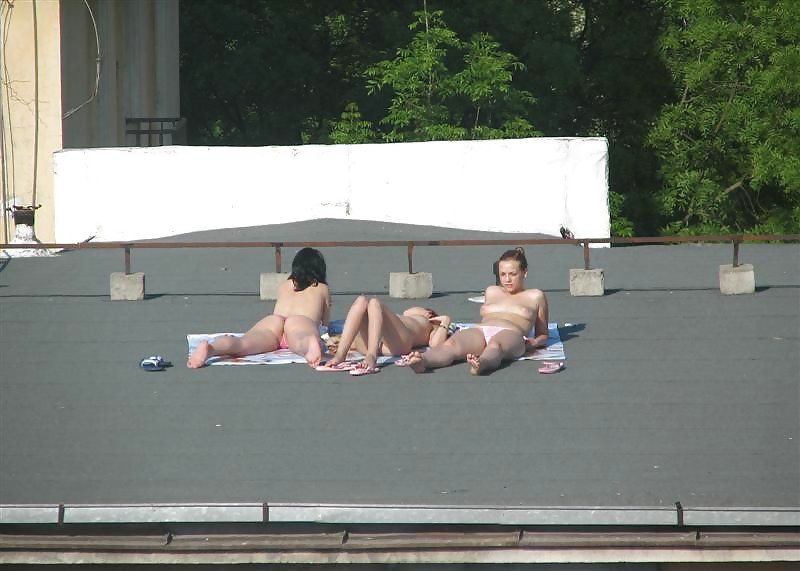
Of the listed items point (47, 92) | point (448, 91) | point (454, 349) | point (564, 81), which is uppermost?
point (564, 81)

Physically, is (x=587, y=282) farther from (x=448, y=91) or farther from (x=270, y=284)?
(x=448, y=91)

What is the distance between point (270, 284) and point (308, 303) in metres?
1.80

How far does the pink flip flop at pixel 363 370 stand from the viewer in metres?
8.94

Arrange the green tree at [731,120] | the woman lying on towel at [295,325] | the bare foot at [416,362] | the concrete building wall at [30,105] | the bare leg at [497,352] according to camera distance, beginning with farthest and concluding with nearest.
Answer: the green tree at [731,120], the concrete building wall at [30,105], the woman lying on towel at [295,325], the bare leg at [497,352], the bare foot at [416,362]

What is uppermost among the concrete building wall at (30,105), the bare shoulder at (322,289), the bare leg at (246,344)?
the concrete building wall at (30,105)

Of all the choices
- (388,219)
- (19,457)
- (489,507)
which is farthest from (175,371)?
(388,219)

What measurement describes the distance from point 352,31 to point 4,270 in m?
18.4

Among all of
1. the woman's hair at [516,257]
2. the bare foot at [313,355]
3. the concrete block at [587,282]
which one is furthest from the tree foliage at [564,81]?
the bare foot at [313,355]

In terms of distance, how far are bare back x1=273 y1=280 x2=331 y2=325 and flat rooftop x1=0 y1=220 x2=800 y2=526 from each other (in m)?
0.50

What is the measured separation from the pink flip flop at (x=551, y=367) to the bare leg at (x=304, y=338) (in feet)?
4.78

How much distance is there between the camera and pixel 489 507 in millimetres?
6359

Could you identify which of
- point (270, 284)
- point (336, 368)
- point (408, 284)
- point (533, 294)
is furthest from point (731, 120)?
point (336, 368)

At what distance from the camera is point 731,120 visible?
24.6m

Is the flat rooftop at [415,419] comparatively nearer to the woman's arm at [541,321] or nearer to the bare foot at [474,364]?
the bare foot at [474,364]
